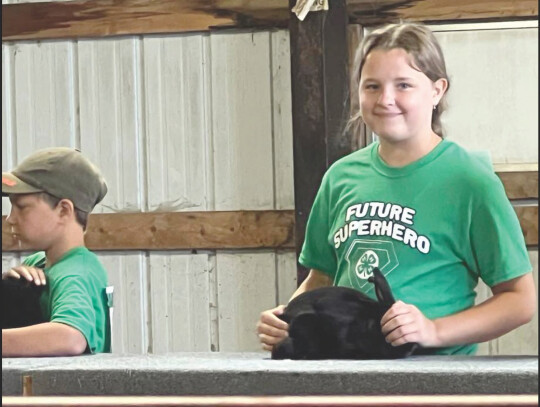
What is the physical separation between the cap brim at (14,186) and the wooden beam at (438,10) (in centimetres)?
253

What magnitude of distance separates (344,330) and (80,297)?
70cm

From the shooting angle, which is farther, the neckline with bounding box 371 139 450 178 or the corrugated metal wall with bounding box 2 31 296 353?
the corrugated metal wall with bounding box 2 31 296 353

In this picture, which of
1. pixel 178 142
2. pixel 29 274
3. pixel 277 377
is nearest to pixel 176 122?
pixel 178 142

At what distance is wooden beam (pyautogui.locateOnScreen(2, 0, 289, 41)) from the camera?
16.2 ft

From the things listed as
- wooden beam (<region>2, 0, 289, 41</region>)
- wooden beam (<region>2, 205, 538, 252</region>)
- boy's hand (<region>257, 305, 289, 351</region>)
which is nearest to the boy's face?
boy's hand (<region>257, 305, 289, 351</region>)

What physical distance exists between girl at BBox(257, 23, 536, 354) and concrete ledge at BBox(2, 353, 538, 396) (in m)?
0.35

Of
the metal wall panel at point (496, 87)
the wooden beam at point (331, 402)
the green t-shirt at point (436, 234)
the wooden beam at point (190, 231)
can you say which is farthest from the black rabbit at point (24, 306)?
the metal wall panel at point (496, 87)

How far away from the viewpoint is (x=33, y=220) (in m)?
2.51

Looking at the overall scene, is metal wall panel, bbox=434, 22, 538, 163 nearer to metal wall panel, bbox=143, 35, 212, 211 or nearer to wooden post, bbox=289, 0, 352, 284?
wooden post, bbox=289, 0, 352, 284

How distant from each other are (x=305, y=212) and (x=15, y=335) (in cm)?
273

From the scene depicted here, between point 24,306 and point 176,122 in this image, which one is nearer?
point 24,306

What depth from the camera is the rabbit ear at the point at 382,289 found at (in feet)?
5.60

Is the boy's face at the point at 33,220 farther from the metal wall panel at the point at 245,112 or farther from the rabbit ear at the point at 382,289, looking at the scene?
the metal wall panel at the point at 245,112

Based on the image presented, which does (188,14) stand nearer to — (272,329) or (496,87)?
(496,87)
